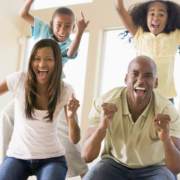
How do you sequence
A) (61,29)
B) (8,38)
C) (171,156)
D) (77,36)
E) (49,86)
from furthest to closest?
(8,38) < (61,29) < (77,36) < (49,86) < (171,156)

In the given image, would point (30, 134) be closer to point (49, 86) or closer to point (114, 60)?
point (49, 86)

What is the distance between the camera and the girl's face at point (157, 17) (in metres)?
2.22

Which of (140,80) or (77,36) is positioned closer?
(140,80)

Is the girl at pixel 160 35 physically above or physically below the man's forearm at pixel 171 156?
above

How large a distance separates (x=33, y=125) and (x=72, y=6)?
3.43m

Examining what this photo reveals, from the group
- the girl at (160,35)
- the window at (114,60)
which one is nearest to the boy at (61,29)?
the girl at (160,35)

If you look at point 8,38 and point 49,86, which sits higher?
point 8,38

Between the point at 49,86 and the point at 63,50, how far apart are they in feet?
2.38

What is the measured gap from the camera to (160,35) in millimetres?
2211

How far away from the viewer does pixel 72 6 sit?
180 inches

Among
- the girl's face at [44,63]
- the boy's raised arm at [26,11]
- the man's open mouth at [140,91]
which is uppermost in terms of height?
the boy's raised arm at [26,11]

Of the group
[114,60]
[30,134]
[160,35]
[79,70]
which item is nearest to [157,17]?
[160,35]

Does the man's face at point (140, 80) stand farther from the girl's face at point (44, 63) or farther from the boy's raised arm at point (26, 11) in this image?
the boy's raised arm at point (26, 11)

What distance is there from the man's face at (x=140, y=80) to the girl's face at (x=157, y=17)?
0.66m
